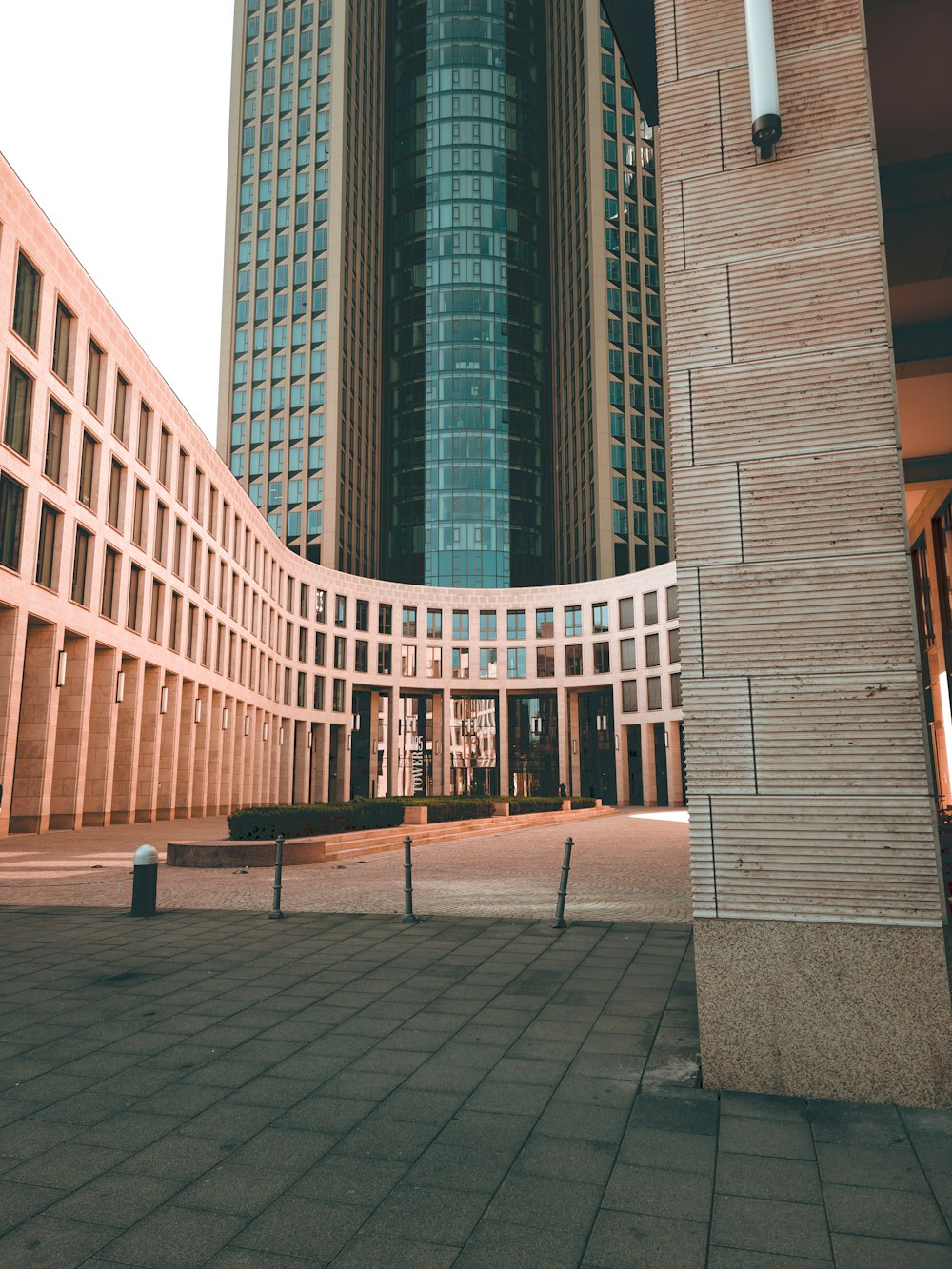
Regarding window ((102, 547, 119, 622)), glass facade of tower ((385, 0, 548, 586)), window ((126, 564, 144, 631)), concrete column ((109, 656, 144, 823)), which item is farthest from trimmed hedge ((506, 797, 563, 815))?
glass facade of tower ((385, 0, 548, 586))

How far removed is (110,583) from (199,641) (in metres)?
10.4

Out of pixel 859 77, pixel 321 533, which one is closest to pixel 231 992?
pixel 859 77

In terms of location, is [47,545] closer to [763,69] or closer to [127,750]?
[127,750]

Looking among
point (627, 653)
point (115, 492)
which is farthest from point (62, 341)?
point (627, 653)

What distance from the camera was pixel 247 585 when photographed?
176ft

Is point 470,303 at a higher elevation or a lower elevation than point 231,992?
higher

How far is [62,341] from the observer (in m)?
29.0

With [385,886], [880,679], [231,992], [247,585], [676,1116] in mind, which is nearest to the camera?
[676,1116]

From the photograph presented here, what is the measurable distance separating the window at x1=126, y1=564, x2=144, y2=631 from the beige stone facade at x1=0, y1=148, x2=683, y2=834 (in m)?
0.15

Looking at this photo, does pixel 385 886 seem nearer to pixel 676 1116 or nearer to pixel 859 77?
pixel 676 1116

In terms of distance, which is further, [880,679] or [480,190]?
[480,190]

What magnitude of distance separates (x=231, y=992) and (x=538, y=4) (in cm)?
11931

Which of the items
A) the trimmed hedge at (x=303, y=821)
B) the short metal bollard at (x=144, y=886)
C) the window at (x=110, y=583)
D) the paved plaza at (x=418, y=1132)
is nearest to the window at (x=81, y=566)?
the window at (x=110, y=583)

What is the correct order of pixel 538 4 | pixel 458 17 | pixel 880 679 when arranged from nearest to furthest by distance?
pixel 880 679, pixel 458 17, pixel 538 4
